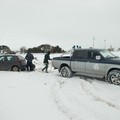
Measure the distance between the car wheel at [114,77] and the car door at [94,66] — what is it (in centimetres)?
57

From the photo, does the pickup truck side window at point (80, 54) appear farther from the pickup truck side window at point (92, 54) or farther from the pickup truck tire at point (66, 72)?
the pickup truck tire at point (66, 72)

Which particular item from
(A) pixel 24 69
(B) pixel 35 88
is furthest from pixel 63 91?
(A) pixel 24 69

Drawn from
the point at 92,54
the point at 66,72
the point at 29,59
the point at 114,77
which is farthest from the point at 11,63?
the point at 114,77

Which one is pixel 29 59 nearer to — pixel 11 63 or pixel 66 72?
pixel 11 63

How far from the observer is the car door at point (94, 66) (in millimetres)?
12273

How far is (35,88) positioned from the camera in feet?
33.3

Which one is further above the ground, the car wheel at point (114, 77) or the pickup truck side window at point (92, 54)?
the pickup truck side window at point (92, 54)

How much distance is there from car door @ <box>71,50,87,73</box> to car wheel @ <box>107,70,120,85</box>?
77.9 inches

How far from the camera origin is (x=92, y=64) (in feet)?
41.9

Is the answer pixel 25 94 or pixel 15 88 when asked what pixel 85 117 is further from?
pixel 15 88

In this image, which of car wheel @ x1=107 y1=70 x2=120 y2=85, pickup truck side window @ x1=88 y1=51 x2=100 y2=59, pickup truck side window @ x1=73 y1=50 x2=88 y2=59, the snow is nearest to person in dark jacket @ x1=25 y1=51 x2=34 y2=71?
pickup truck side window @ x1=73 y1=50 x2=88 y2=59

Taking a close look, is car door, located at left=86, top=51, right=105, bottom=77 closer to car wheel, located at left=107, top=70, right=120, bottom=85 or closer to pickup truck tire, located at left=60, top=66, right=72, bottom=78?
car wheel, located at left=107, top=70, right=120, bottom=85

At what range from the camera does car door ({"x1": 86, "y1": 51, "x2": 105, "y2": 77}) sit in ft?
40.3

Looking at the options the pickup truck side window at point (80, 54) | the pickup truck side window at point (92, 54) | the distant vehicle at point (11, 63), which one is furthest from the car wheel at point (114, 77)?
the distant vehicle at point (11, 63)
